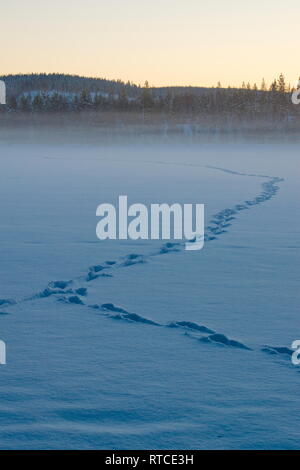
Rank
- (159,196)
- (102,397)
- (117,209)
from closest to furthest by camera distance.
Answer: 1. (102,397)
2. (117,209)
3. (159,196)

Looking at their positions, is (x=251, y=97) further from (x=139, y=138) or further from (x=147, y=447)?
(x=147, y=447)

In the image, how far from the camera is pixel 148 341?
3.49 metres

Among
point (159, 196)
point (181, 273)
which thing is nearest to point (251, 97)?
point (159, 196)

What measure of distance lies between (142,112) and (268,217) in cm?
9970

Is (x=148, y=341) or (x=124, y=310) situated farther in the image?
(x=124, y=310)

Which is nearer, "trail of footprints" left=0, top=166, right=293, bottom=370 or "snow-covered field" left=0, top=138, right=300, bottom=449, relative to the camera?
"snow-covered field" left=0, top=138, right=300, bottom=449

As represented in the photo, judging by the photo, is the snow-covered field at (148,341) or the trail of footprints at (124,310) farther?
the trail of footprints at (124,310)

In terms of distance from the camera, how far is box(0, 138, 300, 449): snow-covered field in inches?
95.9

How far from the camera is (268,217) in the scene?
8992mm

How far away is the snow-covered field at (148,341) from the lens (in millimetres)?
2436
